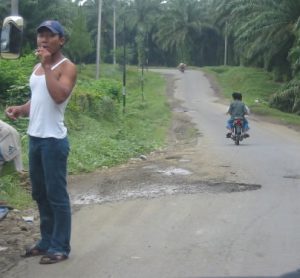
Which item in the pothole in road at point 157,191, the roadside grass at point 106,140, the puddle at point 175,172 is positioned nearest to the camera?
the pothole in road at point 157,191

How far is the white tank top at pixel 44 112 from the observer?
16.7ft

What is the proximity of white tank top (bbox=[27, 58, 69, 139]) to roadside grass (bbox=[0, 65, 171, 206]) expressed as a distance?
84 centimetres

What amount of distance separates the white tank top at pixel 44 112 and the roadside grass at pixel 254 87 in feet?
80.9

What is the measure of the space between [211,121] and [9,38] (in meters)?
22.9

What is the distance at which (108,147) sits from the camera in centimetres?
1368

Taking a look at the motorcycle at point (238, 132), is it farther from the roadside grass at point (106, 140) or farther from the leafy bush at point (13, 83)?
the leafy bush at point (13, 83)

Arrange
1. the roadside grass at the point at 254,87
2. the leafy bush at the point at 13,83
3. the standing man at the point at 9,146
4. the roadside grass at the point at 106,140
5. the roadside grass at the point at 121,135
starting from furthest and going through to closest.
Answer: the roadside grass at the point at 254,87
the leafy bush at the point at 13,83
the roadside grass at the point at 121,135
the roadside grass at the point at 106,140
the standing man at the point at 9,146

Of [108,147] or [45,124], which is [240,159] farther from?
[45,124]

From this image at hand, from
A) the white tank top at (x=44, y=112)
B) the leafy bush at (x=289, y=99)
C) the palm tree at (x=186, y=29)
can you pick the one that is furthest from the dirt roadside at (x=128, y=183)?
the palm tree at (x=186, y=29)

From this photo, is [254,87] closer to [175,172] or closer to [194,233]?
[175,172]

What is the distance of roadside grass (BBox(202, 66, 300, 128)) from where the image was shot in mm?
32412

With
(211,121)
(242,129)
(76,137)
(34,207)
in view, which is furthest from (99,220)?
(211,121)

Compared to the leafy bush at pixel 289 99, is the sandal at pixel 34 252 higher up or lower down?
higher up

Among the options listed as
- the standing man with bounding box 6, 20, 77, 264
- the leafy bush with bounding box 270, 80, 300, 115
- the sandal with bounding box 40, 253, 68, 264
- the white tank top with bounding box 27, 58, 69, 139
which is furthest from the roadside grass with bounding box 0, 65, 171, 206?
the leafy bush with bounding box 270, 80, 300, 115
